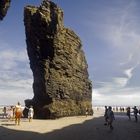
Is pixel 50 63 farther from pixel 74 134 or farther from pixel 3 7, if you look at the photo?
pixel 3 7

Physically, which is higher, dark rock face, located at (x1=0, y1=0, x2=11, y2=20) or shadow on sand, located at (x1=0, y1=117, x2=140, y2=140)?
dark rock face, located at (x1=0, y1=0, x2=11, y2=20)

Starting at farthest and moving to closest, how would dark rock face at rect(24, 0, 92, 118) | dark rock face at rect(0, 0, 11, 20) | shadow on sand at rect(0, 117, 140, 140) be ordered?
dark rock face at rect(24, 0, 92, 118)
shadow on sand at rect(0, 117, 140, 140)
dark rock face at rect(0, 0, 11, 20)

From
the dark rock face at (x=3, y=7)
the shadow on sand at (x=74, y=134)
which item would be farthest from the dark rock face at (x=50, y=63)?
the dark rock face at (x=3, y=7)

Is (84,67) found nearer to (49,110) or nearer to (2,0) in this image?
(49,110)

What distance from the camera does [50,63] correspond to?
4647 centimetres

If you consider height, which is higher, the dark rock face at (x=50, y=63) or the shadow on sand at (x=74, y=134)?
the dark rock face at (x=50, y=63)

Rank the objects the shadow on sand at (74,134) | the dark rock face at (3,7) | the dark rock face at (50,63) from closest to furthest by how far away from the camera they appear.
Answer: the dark rock face at (3,7) → the shadow on sand at (74,134) → the dark rock face at (50,63)

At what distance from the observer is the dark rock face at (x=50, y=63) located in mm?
44938

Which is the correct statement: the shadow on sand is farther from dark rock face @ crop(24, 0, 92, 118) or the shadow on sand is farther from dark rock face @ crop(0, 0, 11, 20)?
dark rock face @ crop(24, 0, 92, 118)

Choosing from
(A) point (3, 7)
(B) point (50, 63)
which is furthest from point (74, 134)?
(B) point (50, 63)

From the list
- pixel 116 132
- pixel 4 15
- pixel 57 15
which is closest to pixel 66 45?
pixel 57 15

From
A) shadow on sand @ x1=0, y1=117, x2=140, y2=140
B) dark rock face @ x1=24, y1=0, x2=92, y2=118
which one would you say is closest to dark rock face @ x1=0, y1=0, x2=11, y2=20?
shadow on sand @ x1=0, y1=117, x2=140, y2=140

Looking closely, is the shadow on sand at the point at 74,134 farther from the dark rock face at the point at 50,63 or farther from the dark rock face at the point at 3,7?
the dark rock face at the point at 50,63

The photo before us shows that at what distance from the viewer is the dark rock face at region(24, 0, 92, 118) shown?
1769 inches
